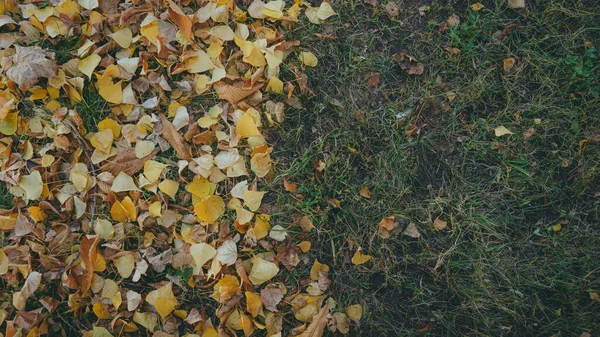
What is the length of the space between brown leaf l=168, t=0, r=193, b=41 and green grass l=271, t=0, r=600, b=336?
53 cm

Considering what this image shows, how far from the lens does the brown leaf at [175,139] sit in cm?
220

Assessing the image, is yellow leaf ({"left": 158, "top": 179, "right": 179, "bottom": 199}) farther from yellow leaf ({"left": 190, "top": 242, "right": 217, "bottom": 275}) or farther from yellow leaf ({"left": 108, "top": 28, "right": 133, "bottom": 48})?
yellow leaf ({"left": 108, "top": 28, "right": 133, "bottom": 48})

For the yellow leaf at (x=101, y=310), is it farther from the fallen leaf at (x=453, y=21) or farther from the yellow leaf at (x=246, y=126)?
the fallen leaf at (x=453, y=21)

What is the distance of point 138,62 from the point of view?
226cm

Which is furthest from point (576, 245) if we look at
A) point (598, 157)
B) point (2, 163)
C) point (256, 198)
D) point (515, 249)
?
point (2, 163)

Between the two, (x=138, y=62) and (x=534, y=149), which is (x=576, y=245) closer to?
(x=534, y=149)

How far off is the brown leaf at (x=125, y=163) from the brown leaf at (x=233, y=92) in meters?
0.45

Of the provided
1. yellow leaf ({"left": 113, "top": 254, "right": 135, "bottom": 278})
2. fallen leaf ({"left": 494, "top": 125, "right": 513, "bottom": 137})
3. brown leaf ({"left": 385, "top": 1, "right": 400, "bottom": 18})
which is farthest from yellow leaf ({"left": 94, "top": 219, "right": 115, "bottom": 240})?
fallen leaf ({"left": 494, "top": 125, "right": 513, "bottom": 137})

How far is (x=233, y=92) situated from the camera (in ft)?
7.32

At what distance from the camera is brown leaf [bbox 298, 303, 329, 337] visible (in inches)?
80.9

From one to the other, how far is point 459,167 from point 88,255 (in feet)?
5.79

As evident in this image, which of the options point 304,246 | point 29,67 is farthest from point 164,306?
point 29,67

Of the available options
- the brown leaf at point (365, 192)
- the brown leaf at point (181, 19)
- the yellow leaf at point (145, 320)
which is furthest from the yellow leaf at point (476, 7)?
the yellow leaf at point (145, 320)

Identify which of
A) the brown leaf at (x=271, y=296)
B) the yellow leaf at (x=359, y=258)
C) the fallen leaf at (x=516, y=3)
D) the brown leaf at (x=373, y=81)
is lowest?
the brown leaf at (x=271, y=296)
